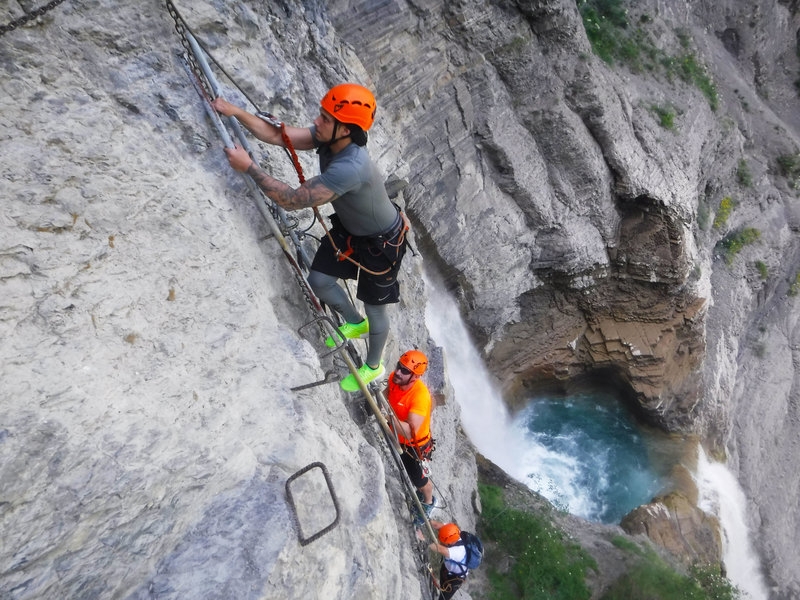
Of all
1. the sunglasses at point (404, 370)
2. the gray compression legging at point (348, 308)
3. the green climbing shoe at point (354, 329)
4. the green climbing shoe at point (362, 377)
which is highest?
the gray compression legging at point (348, 308)

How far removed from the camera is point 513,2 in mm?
10891

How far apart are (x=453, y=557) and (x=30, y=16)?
645cm

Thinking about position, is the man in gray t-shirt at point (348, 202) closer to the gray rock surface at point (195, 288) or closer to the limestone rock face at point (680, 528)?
the gray rock surface at point (195, 288)

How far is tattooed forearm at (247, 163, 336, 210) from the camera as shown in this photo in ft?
11.2

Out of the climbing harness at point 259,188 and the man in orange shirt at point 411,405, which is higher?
the climbing harness at point 259,188

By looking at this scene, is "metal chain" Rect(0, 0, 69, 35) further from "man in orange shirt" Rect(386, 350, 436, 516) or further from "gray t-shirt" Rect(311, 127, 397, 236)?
"man in orange shirt" Rect(386, 350, 436, 516)

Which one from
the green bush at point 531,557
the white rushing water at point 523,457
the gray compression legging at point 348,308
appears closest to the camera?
the gray compression legging at point 348,308

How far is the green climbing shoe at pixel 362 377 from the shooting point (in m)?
4.71

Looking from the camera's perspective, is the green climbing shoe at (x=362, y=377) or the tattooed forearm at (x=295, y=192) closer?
the tattooed forearm at (x=295, y=192)

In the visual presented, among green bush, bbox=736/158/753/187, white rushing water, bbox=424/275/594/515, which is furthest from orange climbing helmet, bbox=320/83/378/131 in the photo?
green bush, bbox=736/158/753/187

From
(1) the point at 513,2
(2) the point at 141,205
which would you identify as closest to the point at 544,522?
(2) the point at 141,205

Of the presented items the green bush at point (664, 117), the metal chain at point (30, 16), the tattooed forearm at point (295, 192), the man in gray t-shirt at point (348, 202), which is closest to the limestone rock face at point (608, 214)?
the green bush at point (664, 117)

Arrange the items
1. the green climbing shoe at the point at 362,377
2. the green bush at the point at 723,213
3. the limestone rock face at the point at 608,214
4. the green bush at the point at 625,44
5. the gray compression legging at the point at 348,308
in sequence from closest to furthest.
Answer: the gray compression legging at the point at 348,308 → the green climbing shoe at the point at 362,377 → the limestone rock face at the point at 608,214 → the green bush at the point at 625,44 → the green bush at the point at 723,213

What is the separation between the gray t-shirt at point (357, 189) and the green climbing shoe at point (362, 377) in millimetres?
1472
